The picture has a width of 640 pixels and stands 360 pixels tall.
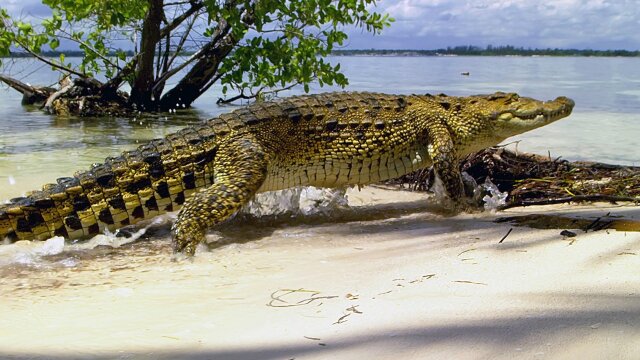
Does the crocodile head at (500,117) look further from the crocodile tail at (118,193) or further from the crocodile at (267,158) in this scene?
the crocodile tail at (118,193)

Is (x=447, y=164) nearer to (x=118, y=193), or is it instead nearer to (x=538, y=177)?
(x=538, y=177)

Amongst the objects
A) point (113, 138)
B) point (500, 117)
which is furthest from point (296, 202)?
point (113, 138)

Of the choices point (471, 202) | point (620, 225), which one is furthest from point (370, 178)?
point (620, 225)

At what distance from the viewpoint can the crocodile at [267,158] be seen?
454 cm

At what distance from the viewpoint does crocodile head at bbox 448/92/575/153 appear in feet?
18.3

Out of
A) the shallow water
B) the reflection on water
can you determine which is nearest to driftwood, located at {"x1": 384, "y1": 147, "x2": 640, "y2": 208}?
the reflection on water

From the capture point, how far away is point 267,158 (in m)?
4.90

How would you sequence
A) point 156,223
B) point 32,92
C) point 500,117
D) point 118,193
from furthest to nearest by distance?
point 32,92 → point 500,117 → point 156,223 → point 118,193

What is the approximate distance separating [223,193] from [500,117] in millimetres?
2649

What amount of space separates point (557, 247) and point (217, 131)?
2819 mm

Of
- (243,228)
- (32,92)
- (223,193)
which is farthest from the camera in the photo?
(32,92)

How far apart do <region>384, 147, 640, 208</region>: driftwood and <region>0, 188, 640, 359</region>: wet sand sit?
88 centimetres

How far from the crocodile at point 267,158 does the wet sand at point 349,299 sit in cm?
38

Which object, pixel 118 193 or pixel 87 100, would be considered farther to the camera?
pixel 87 100
